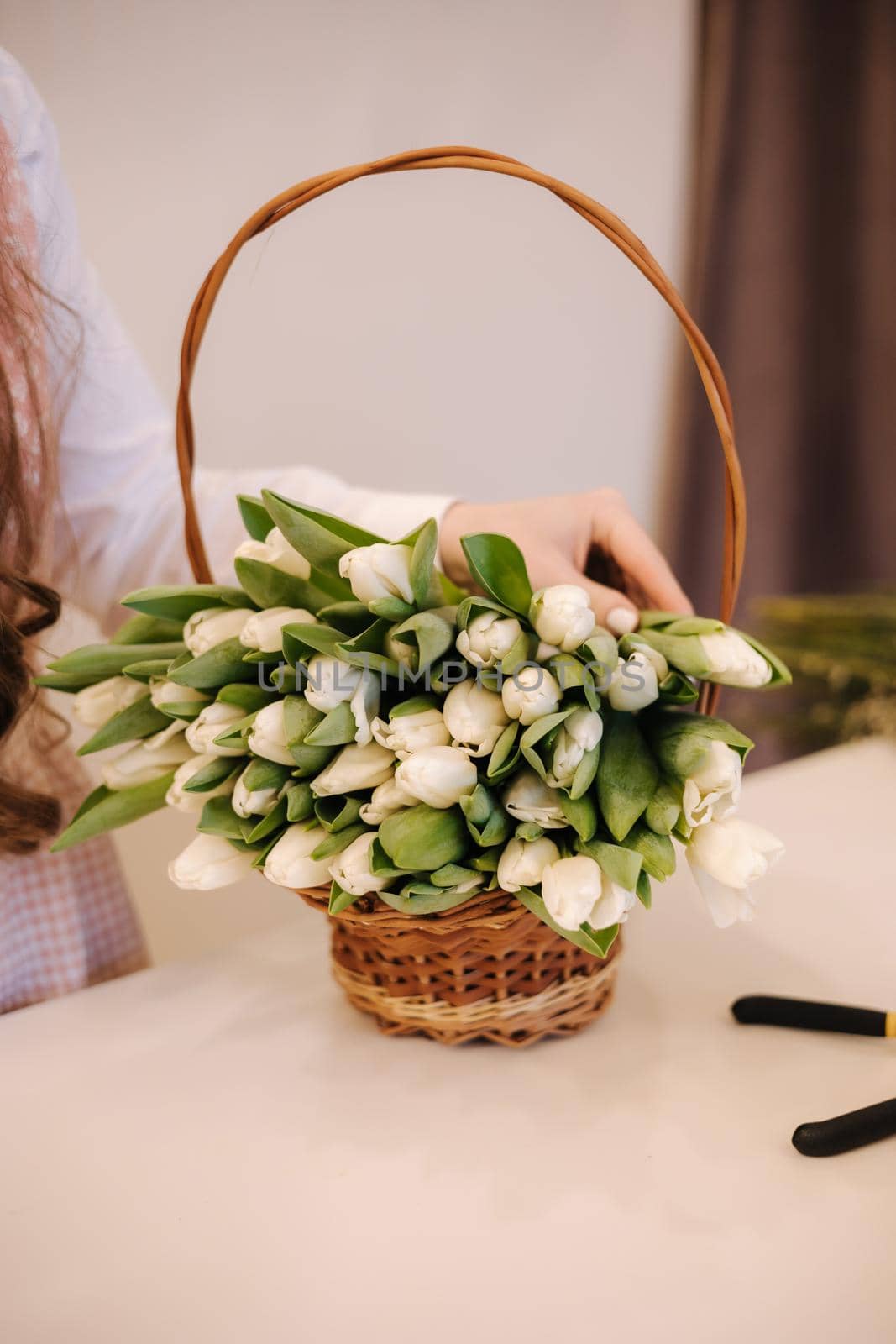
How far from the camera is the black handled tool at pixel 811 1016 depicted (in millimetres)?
491

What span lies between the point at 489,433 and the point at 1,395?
2.42 feet

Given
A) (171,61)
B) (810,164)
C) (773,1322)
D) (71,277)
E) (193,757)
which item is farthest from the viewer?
(810,164)

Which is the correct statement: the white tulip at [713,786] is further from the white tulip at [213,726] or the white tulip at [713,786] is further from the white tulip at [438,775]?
the white tulip at [213,726]

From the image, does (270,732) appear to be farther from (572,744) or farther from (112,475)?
(112,475)

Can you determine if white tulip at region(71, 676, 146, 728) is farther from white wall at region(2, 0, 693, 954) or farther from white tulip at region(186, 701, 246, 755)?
white wall at region(2, 0, 693, 954)

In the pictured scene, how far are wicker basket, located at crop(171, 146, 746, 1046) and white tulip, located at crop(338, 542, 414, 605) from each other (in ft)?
0.48

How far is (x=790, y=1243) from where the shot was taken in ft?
1.25

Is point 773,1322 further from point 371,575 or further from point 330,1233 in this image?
point 371,575

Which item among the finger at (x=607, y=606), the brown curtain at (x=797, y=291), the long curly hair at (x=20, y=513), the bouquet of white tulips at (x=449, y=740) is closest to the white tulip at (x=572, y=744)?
the bouquet of white tulips at (x=449, y=740)

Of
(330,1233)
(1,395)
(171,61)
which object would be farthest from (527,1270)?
(171,61)

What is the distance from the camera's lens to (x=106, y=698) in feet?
1.66

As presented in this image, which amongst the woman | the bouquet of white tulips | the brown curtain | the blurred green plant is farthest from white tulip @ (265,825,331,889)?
the brown curtain

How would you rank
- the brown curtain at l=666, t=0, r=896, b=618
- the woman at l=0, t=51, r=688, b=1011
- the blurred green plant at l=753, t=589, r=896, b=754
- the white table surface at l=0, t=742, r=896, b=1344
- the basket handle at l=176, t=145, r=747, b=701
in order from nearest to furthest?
the white table surface at l=0, t=742, r=896, b=1344
the basket handle at l=176, t=145, r=747, b=701
the woman at l=0, t=51, r=688, b=1011
the blurred green plant at l=753, t=589, r=896, b=754
the brown curtain at l=666, t=0, r=896, b=618

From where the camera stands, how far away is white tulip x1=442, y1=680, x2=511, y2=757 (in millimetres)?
402
